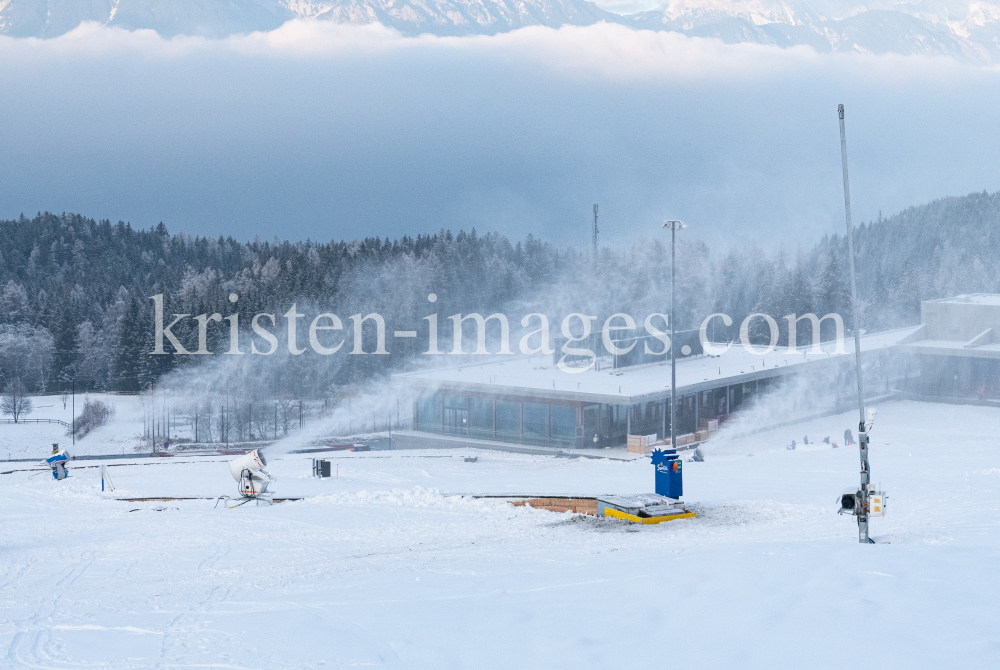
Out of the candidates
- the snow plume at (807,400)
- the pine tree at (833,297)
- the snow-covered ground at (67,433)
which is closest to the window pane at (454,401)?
the snow plume at (807,400)

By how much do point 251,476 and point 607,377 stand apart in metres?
25.7

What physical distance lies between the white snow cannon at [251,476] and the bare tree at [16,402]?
50.8 m

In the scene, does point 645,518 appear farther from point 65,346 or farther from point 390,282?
point 390,282

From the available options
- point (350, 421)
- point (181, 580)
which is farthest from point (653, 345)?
point (181, 580)

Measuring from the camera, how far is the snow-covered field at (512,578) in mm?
7891

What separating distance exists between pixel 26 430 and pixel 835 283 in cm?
7783

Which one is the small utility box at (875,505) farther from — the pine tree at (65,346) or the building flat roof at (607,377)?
the pine tree at (65,346)

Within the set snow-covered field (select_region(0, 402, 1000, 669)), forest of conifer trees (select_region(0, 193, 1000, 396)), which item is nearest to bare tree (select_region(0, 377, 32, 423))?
forest of conifer trees (select_region(0, 193, 1000, 396))

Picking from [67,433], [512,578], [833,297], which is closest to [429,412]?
[67,433]

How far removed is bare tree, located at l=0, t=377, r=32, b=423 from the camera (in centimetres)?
6456

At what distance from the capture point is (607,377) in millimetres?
42938

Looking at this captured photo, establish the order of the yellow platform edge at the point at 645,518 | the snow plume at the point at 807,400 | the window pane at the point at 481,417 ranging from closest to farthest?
1. the yellow platform edge at the point at 645,518
2. the snow plume at the point at 807,400
3. the window pane at the point at 481,417

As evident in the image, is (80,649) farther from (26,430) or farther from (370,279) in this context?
(370,279)

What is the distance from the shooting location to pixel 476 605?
9500 mm
